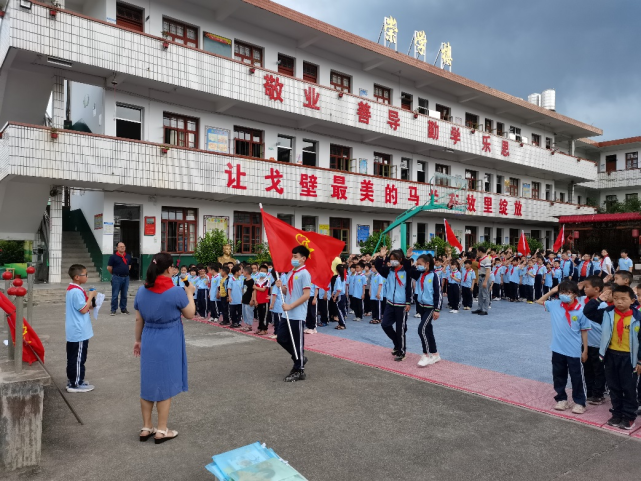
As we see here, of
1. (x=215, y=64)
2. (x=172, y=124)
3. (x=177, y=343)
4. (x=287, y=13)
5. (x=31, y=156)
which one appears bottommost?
(x=177, y=343)

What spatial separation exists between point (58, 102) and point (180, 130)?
12.3 feet

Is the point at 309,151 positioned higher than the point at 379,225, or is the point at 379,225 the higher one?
the point at 309,151

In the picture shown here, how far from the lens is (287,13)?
17.4m

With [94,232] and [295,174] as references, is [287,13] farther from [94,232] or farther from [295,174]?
[94,232]

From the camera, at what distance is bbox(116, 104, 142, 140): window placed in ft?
50.2

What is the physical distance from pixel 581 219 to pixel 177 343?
96.6 ft

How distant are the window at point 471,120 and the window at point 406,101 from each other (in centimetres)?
469

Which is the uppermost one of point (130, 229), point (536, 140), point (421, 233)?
point (536, 140)

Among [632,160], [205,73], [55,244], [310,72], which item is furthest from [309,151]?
[632,160]

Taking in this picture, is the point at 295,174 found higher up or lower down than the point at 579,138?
lower down

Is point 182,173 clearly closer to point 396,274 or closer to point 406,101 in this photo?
point 396,274

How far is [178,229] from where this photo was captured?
17078 mm

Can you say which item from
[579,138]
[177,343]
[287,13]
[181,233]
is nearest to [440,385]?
[177,343]

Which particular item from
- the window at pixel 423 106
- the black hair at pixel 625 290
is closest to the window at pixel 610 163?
the window at pixel 423 106
